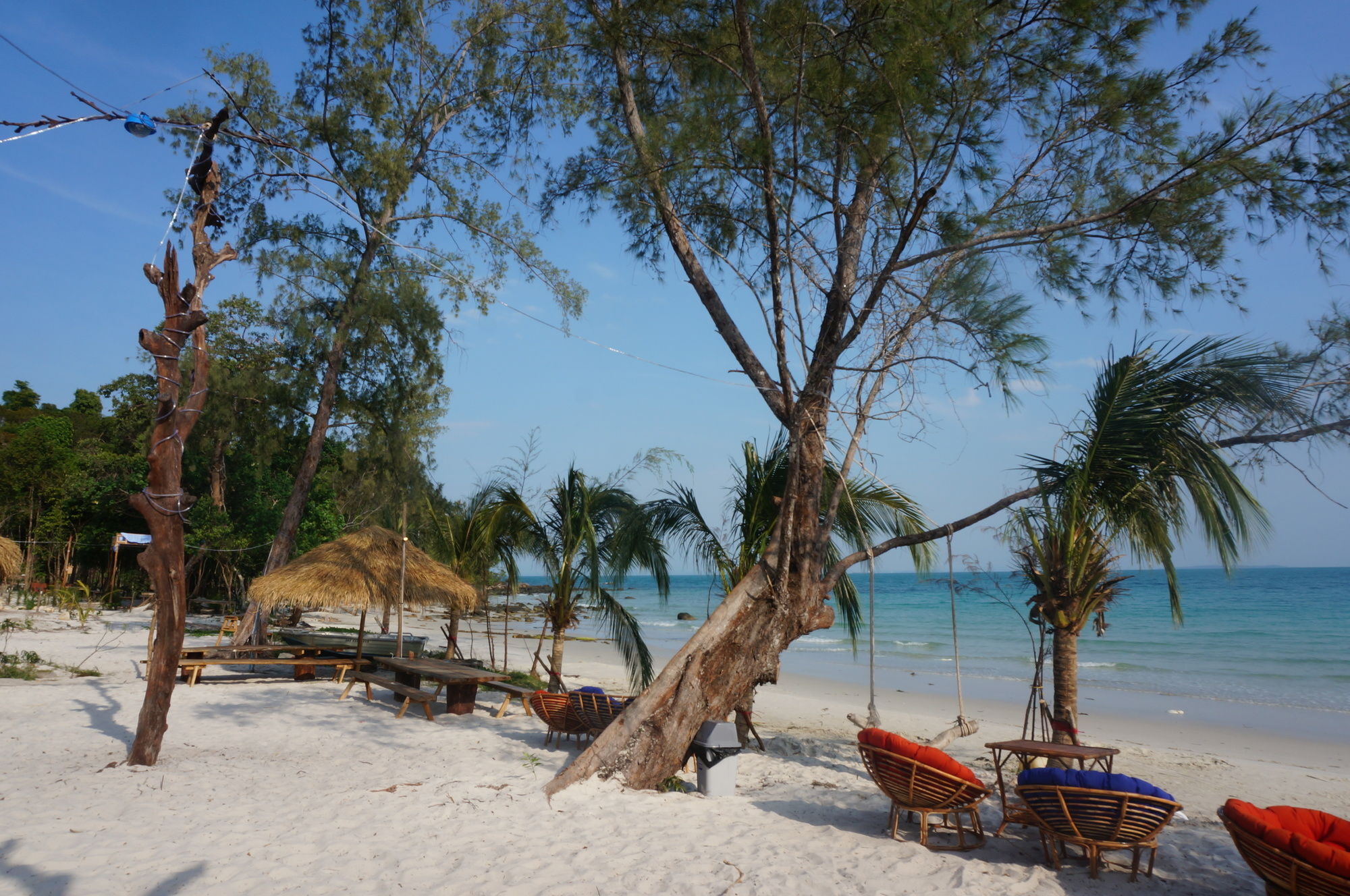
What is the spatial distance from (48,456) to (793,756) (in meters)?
24.2

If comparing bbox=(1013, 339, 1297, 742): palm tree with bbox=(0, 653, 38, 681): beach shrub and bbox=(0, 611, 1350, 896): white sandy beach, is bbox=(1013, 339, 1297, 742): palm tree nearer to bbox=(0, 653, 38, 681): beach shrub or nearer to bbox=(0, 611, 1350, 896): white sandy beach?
bbox=(0, 611, 1350, 896): white sandy beach

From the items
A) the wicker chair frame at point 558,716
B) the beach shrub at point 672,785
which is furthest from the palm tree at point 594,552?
the beach shrub at point 672,785

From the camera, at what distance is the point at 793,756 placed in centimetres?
822

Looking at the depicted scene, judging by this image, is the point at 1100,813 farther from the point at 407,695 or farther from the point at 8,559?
the point at 8,559

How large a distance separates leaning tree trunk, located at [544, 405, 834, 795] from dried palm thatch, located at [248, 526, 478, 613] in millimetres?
5704

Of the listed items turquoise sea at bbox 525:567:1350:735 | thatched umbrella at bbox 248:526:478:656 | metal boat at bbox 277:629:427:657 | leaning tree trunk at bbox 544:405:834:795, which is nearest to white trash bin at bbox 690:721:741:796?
leaning tree trunk at bbox 544:405:834:795

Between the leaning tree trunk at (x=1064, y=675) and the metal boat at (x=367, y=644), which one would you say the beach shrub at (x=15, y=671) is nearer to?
the metal boat at (x=367, y=644)

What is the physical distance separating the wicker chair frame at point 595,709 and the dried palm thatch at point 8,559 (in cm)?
1142

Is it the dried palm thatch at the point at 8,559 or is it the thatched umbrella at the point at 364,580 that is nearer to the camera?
the thatched umbrella at the point at 364,580

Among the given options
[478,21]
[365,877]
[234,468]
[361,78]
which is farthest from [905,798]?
[234,468]

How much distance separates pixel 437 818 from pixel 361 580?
6159 millimetres

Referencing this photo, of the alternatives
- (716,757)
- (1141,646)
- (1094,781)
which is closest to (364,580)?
(716,757)

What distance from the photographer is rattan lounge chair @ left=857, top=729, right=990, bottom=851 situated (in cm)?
466

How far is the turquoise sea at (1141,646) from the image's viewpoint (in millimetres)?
16672
